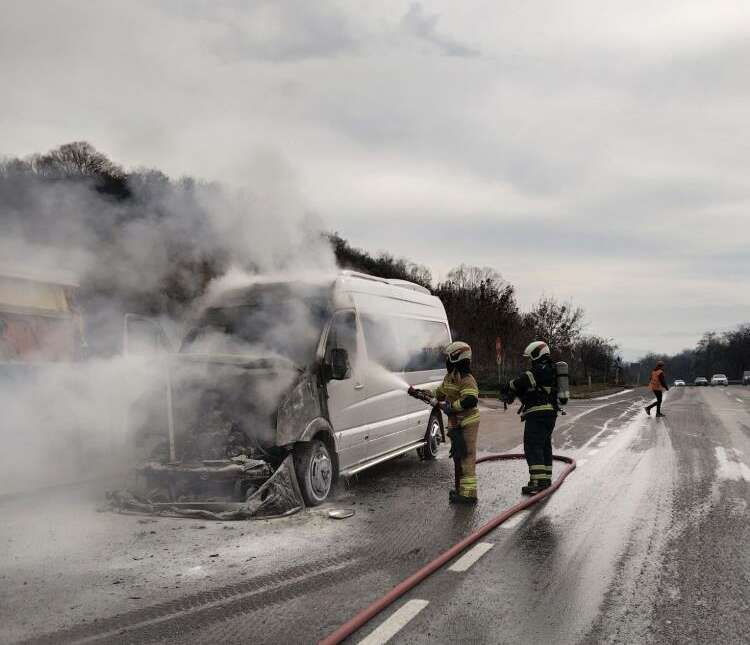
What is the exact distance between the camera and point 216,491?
6930 millimetres

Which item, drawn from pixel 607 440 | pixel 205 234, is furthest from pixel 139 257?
pixel 607 440

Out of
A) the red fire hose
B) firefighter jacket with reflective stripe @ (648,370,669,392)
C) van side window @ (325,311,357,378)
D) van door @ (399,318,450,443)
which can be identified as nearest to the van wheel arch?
van side window @ (325,311,357,378)

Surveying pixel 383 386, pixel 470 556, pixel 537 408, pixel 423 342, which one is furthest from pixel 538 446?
pixel 423 342

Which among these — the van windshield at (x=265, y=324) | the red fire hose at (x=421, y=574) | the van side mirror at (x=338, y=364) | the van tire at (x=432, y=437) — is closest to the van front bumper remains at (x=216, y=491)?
the van side mirror at (x=338, y=364)

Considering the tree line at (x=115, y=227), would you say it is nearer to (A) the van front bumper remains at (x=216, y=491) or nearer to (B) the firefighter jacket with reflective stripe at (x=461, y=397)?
(A) the van front bumper remains at (x=216, y=491)

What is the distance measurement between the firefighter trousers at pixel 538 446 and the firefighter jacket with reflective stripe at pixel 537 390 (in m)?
0.08

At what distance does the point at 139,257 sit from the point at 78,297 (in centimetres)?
101

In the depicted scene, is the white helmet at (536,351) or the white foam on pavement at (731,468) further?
the white foam on pavement at (731,468)

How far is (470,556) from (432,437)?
5808 mm

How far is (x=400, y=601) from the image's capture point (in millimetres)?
4457

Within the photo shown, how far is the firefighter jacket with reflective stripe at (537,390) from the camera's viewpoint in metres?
8.22

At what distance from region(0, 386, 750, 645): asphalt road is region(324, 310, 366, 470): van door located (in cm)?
61

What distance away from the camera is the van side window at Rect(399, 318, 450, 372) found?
9953 mm

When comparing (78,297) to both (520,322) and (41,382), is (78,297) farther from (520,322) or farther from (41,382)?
(520,322)
